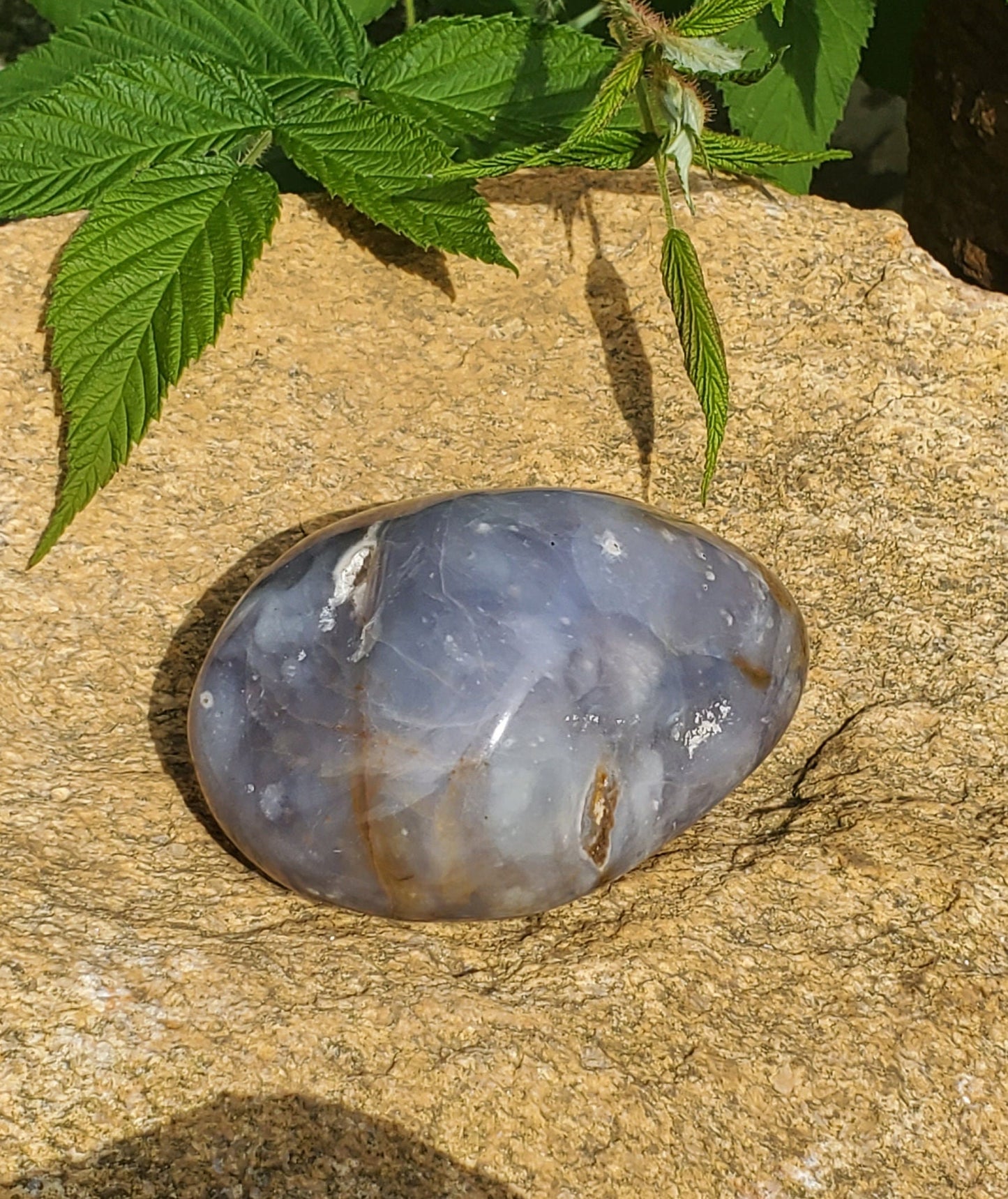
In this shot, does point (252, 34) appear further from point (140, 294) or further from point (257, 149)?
point (140, 294)

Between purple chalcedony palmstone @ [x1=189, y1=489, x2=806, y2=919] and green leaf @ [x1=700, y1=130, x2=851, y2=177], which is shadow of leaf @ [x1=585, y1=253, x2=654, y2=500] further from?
purple chalcedony palmstone @ [x1=189, y1=489, x2=806, y2=919]

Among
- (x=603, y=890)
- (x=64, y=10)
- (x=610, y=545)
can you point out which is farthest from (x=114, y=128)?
(x=603, y=890)

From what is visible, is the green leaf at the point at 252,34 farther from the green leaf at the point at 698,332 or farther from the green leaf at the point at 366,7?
the green leaf at the point at 698,332

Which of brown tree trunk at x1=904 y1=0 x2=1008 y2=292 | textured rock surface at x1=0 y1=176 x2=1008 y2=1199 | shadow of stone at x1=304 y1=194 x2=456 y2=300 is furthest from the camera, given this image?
brown tree trunk at x1=904 y1=0 x2=1008 y2=292

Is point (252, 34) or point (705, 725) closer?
point (705, 725)

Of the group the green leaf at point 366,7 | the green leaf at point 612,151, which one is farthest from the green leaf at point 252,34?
the green leaf at point 612,151

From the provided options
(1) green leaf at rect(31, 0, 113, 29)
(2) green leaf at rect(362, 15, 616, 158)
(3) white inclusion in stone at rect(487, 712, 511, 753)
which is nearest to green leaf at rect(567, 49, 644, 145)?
(2) green leaf at rect(362, 15, 616, 158)

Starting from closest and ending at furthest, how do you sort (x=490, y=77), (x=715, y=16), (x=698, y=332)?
(x=715, y=16)
(x=698, y=332)
(x=490, y=77)
